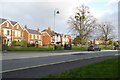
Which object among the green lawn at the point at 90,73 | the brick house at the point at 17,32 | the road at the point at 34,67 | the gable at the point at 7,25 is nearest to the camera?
the green lawn at the point at 90,73

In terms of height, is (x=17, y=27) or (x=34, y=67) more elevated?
(x=17, y=27)

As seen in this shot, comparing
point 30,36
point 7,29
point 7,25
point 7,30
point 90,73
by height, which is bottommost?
point 90,73

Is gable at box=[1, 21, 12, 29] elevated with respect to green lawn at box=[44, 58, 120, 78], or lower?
elevated

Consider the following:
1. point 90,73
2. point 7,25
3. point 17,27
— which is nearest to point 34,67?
point 90,73

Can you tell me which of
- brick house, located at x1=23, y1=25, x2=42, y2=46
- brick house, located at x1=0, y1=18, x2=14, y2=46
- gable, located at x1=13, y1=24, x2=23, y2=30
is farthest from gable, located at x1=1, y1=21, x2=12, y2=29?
brick house, located at x1=23, y1=25, x2=42, y2=46

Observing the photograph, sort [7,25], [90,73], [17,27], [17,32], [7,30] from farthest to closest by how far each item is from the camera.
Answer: [17,32] → [17,27] → [7,30] → [7,25] → [90,73]

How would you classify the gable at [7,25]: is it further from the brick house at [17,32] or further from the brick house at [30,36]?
the brick house at [30,36]

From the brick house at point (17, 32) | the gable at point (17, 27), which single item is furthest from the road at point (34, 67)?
the gable at point (17, 27)

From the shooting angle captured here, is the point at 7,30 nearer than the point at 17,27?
Yes

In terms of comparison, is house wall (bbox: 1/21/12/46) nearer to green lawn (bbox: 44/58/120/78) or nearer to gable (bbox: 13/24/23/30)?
gable (bbox: 13/24/23/30)

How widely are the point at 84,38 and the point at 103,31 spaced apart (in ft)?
97.9

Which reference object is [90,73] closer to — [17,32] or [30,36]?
[17,32]

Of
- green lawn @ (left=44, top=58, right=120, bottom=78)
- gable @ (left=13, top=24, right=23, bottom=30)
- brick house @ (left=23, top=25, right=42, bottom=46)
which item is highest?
gable @ (left=13, top=24, right=23, bottom=30)

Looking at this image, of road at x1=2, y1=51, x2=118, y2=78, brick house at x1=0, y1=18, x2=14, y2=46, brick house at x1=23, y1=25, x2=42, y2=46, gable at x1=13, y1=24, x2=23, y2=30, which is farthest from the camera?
brick house at x1=23, y1=25, x2=42, y2=46
